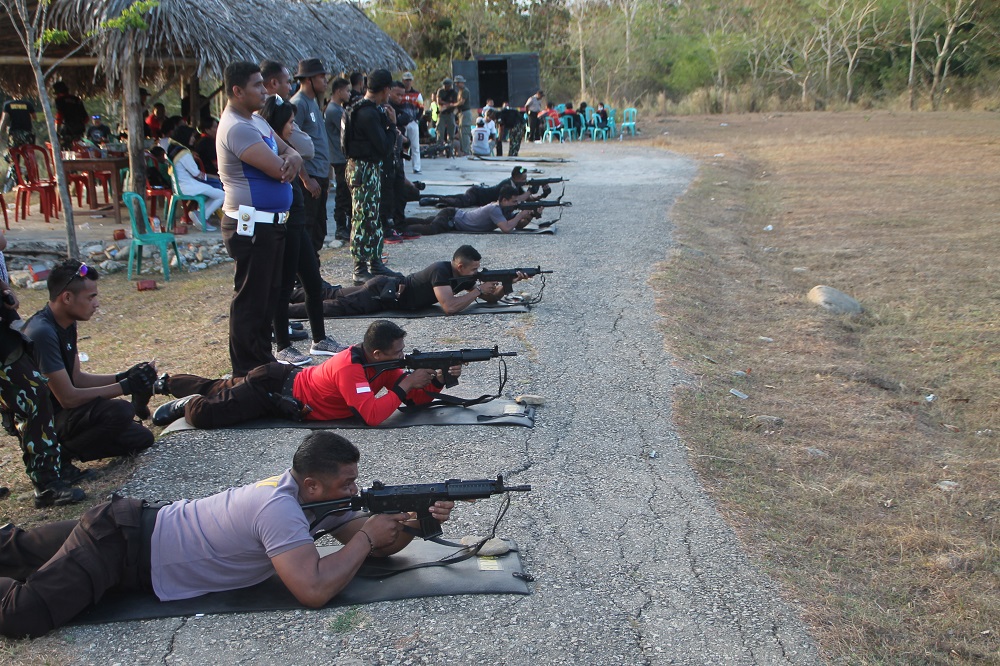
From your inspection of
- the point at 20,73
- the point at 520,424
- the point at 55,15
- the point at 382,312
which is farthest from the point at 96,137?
the point at 520,424

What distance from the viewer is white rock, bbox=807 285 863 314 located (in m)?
8.66

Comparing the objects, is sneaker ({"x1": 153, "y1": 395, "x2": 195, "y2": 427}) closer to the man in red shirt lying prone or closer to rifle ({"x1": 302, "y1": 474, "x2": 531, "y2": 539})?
the man in red shirt lying prone

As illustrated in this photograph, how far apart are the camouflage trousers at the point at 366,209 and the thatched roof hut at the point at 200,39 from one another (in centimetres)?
428

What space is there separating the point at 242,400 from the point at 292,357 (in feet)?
3.47

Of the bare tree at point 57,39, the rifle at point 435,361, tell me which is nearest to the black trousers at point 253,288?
the rifle at point 435,361

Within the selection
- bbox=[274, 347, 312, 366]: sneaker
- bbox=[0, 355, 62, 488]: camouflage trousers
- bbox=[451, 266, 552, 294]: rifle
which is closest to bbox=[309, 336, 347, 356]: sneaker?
bbox=[274, 347, 312, 366]: sneaker

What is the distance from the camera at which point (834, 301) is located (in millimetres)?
8781

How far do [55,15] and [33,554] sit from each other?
9568 mm

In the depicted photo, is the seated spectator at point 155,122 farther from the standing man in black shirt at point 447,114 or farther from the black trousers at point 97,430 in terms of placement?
the black trousers at point 97,430

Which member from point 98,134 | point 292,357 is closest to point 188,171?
point 98,134

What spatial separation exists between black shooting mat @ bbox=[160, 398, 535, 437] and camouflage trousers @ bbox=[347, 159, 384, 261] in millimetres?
3248

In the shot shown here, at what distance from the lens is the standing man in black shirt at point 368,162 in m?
7.98

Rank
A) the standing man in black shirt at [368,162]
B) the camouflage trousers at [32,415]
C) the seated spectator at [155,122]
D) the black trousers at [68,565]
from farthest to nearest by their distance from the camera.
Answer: the seated spectator at [155,122] < the standing man in black shirt at [368,162] < the camouflage trousers at [32,415] < the black trousers at [68,565]

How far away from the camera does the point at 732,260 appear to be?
1073 cm
